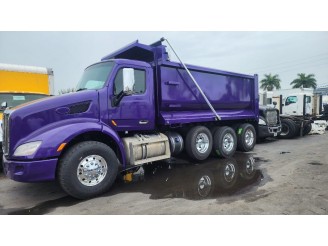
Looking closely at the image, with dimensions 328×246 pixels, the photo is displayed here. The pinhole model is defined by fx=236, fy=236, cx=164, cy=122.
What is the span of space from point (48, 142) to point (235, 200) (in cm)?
326

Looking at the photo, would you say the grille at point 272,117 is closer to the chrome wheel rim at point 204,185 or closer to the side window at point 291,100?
the side window at point 291,100

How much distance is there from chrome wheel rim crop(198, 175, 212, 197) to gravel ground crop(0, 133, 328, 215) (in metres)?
0.04

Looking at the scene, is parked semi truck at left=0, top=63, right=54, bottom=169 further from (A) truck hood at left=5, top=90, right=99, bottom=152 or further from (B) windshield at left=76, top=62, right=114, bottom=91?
(A) truck hood at left=5, top=90, right=99, bottom=152

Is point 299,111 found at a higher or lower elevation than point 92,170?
higher

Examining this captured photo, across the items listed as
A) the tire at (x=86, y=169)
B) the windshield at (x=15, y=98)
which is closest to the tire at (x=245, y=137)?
the tire at (x=86, y=169)

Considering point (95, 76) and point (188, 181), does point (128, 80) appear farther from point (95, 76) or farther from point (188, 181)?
point (188, 181)

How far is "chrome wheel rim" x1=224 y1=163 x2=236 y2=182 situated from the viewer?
17.1 ft

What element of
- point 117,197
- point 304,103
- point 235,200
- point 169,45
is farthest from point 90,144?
point 304,103

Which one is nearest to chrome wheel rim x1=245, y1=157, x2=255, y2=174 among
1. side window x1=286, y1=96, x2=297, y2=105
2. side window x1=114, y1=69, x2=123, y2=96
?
side window x1=114, y1=69, x2=123, y2=96

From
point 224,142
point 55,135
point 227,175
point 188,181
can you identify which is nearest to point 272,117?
point 224,142

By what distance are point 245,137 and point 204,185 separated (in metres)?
4.04

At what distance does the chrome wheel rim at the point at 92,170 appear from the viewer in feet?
13.7

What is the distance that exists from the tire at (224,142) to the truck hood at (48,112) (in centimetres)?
392

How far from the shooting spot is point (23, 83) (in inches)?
307
